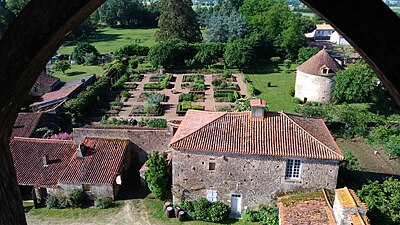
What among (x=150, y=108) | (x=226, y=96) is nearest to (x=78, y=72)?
(x=150, y=108)

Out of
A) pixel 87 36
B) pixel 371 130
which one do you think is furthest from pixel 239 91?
pixel 87 36

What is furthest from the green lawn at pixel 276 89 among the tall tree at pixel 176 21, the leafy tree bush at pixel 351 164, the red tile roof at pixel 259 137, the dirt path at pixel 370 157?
the tall tree at pixel 176 21

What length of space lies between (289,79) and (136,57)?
67.7ft

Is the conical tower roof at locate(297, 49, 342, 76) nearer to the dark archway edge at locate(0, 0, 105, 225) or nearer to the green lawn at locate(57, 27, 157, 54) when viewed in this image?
the green lawn at locate(57, 27, 157, 54)

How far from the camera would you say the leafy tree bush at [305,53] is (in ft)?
153

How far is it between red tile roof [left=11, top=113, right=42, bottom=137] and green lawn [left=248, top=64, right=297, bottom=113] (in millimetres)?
17977

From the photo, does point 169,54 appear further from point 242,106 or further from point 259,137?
point 259,137

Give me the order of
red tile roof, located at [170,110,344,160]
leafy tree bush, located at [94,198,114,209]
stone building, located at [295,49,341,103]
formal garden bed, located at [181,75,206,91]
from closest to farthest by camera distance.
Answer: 1. red tile roof, located at [170,110,344,160]
2. leafy tree bush, located at [94,198,114,209]
3. stone building, located at [295,49,341,103]
4. formal garden bed, located at [181,75,206,91]

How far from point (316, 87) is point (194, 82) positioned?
1235cm

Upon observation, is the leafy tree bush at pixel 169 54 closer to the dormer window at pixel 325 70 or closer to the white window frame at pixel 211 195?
the dormer window at pixel 325 70

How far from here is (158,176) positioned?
1802cm

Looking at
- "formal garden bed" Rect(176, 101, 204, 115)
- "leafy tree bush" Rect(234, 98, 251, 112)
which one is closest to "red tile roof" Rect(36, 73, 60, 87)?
"formal garden bed" Rect(176, 101, 204, 115)

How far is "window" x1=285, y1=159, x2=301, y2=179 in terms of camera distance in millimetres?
16531

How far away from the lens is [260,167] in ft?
54.7
